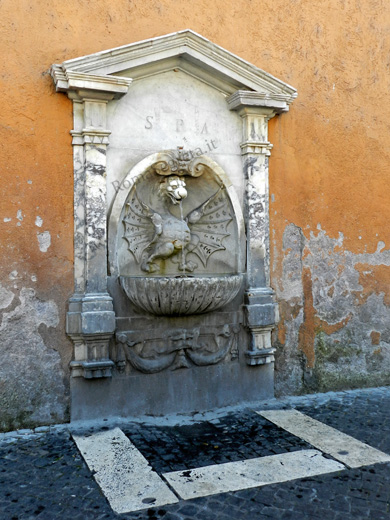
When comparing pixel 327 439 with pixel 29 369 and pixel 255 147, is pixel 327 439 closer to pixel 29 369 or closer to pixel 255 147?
pixel 29 369

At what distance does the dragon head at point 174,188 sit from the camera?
4.13 metres

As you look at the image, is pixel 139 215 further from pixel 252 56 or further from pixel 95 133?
pixel 252 56

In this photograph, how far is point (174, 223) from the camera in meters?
4.13

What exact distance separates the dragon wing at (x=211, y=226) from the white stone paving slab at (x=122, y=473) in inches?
65.5

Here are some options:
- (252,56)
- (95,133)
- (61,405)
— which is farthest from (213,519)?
(252,56)

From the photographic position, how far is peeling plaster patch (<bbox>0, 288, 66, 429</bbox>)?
3.56m

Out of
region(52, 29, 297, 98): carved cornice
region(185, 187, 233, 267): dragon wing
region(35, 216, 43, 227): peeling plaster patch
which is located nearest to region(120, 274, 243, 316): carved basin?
region(185, 187, 233, 267): dragon wing

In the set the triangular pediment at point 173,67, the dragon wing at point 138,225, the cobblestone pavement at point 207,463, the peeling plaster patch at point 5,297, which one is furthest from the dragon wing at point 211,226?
the peeling plaster patch at point 5,297

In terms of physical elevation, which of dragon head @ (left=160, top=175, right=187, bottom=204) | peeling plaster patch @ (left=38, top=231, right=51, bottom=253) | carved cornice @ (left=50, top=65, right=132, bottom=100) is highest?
carved cornice @ (left=50, top=65, right=132, bottom=100)

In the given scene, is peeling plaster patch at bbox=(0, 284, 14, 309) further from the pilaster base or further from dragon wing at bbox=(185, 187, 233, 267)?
dragon wing at bbox=(185, 187, 233, 267)

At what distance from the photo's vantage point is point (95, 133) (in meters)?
3.76

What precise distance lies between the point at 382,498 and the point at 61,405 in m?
2.28

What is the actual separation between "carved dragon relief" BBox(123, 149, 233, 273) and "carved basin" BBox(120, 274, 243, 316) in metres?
0.37

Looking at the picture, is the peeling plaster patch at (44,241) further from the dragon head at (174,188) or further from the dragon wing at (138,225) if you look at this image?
the dragon head at (174,188)
